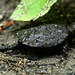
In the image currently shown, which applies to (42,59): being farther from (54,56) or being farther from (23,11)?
(23,11)

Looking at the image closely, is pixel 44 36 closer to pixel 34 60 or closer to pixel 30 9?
pixel 34 60

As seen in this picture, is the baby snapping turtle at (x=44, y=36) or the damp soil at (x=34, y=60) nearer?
the damp soil at (x=34, y=60)

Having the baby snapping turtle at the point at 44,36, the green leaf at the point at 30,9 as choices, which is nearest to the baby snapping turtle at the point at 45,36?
the baby snapping turtle at the point at 44,36

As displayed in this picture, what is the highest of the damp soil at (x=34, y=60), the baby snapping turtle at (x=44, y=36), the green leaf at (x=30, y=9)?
the green leaf at (x=30, y=9)

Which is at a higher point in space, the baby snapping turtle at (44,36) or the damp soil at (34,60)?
the baby snapping turtle at (44,36)

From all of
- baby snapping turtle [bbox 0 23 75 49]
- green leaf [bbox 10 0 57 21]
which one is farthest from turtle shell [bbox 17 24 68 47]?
green leaf [bbox 10 0 57 21]

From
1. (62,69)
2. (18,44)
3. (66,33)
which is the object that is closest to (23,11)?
(18,44)

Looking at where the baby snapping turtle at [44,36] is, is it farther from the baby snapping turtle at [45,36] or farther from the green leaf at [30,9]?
the green leaf at [30,9]

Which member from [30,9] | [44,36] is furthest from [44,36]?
[30,9]

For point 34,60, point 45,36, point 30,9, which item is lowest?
point 34,60
